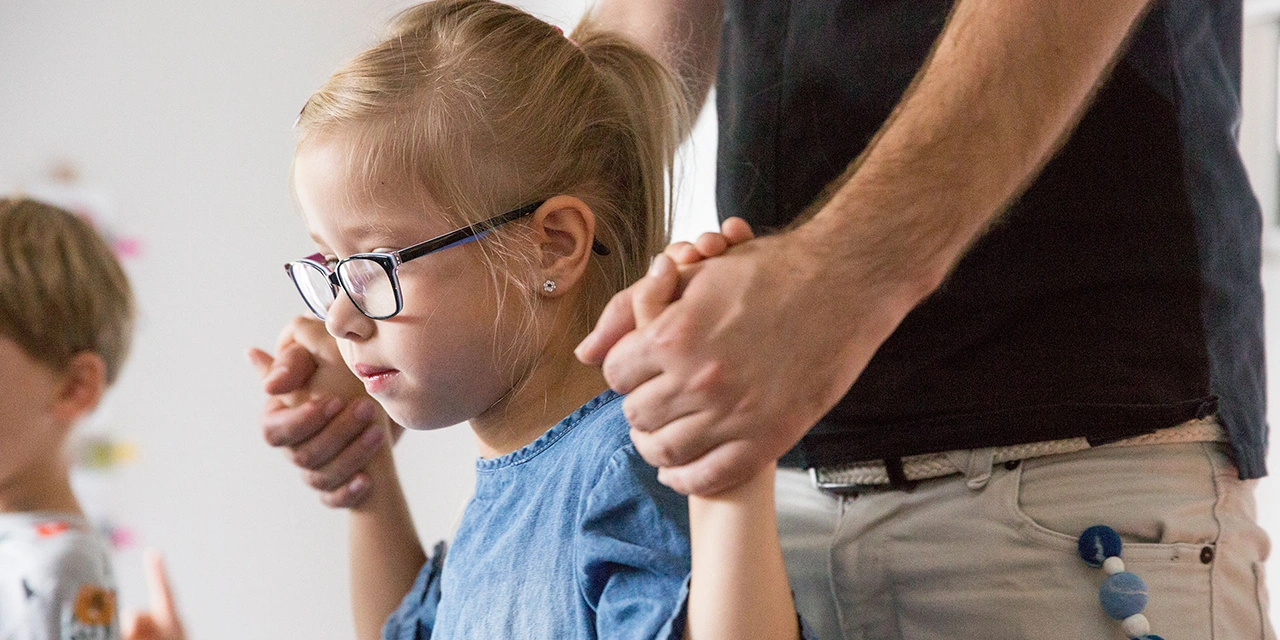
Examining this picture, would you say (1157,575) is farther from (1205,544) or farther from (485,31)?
(485,31)

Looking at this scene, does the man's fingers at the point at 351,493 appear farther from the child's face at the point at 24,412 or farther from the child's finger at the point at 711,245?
the child's face at the point at 24,412

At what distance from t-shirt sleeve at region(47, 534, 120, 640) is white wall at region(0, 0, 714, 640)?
873 mm

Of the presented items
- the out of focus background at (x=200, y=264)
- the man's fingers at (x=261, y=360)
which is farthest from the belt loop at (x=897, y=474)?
the out of focus background at (x=200, y=264)

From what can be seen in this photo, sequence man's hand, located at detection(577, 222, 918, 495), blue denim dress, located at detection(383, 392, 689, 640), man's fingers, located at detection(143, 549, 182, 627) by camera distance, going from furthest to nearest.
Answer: man's fingers, located at detection(143, 549, 182, 627) < blue denim dress, located at detection(383, 392, 689, 640) < man's hand, located at detection(577, 222, 918, 495)

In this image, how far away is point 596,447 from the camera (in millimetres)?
742

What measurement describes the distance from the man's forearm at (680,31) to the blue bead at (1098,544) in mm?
512

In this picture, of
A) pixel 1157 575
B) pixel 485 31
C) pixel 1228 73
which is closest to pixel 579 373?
pixel 485 31

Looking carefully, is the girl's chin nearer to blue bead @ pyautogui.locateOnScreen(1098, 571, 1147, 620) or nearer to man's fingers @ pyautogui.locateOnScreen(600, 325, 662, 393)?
man's fingers @ pyautogui.locateOnScreen(600, 325, 662, 393)

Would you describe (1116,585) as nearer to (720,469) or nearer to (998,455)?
(998,455)

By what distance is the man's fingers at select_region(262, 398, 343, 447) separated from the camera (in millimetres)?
1018

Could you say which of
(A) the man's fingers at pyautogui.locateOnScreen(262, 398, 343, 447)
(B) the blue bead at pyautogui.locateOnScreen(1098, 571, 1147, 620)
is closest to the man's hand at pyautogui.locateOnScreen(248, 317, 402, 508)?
(A) the man's fingers at pyautogui.locateOnScreen(262, 398, 343, 447)

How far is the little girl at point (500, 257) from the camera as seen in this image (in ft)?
2.46

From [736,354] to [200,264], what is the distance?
206 centimetres

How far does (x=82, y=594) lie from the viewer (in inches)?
54.2
